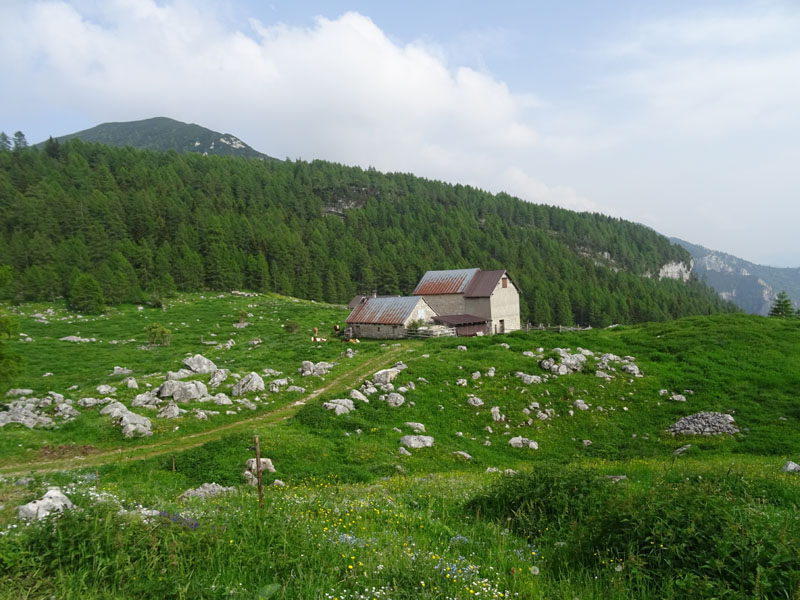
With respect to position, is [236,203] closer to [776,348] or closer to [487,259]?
[487,259]

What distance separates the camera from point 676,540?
662 cm

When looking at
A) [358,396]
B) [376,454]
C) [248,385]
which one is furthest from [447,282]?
[376,454]

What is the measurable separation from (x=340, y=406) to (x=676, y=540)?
63.4 feet

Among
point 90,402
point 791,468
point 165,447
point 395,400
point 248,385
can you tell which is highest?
point 248,385

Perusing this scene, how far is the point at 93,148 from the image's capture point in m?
154

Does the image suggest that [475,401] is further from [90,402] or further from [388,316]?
[388,316]

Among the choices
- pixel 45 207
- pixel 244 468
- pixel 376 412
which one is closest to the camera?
pixel 244 468

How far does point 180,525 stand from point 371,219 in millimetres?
174335

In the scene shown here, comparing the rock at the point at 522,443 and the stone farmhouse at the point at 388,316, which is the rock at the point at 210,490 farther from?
the stone farmhouse at the point at 388,316

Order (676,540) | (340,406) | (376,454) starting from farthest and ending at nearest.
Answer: (340,406)
(376,454)
(676,540)

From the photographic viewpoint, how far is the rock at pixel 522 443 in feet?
74.2

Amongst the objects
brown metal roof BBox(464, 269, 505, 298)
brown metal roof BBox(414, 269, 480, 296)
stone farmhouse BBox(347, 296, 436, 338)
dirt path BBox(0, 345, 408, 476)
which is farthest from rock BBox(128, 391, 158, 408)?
brown metal roof BBox(464, 269, 505, 298)

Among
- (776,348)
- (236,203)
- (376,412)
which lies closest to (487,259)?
(236,203)

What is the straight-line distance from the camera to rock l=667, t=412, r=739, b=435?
2331 centimetres
